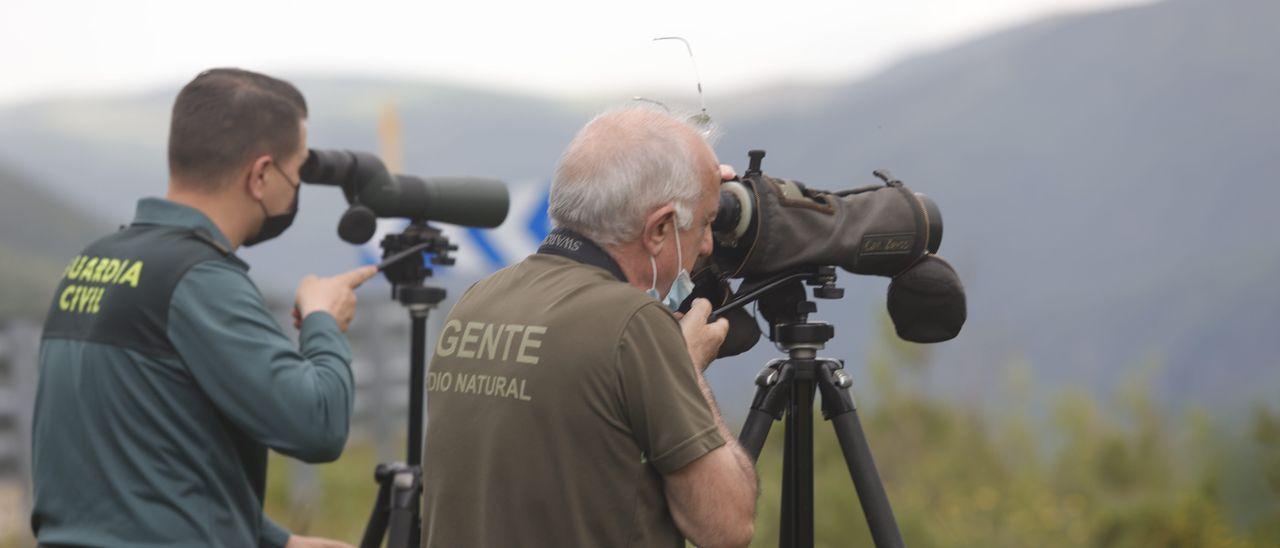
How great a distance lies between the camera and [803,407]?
8.86ft

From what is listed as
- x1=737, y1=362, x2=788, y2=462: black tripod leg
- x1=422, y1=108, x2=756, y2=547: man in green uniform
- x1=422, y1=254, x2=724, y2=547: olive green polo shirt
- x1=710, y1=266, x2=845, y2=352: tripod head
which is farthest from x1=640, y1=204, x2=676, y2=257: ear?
x1=737, y1=362, x2=788, y2=462: black tripod leg

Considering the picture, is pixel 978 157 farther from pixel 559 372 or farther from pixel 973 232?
pixel 559 372

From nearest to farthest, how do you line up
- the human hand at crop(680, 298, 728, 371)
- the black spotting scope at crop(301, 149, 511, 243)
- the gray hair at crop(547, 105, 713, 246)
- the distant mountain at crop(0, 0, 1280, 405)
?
the gray hair at crop(547, 105, 713, 246)
the human hand at crop(680, 298, 728, 371)
the black spotting scope at crop(301, 149, 511, 243)
the distant mountain at crop(0, 0, 1280, 405)

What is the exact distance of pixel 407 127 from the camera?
1683cm

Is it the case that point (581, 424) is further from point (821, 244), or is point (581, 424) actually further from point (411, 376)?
point (411, 376)

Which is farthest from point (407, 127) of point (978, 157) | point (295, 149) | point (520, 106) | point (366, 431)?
point (295, 149)

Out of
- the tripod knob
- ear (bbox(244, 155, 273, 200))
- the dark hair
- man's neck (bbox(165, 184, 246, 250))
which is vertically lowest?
the tripod knob

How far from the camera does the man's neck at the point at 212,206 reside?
2402 mm

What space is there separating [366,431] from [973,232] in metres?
4.57

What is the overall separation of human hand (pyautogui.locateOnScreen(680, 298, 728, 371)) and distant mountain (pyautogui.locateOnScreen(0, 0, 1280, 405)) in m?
3.92

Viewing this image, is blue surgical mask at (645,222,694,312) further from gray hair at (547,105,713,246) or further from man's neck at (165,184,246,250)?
man's neck at (165,184,246,250)

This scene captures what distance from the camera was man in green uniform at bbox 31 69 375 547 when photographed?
2.22 m

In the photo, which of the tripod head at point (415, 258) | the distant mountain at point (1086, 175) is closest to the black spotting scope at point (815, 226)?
the tripod head at point (415, 258)

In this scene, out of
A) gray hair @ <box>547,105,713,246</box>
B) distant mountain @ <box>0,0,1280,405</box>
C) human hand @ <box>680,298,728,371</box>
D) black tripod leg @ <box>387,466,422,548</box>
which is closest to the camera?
gray hair @ <box>547,105,713,246</box>
